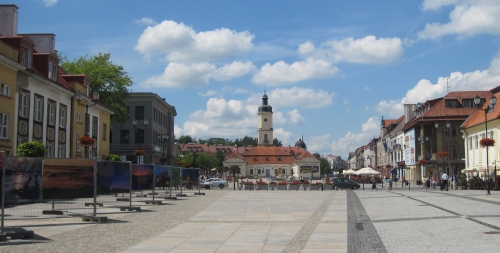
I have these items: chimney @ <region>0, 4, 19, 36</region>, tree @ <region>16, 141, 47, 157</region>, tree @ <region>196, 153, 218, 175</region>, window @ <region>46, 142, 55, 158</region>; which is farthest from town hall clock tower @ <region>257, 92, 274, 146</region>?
tree @ <region>16, 141, 47, 157</region>

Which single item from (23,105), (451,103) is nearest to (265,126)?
(451,103)

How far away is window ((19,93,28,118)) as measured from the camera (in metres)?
34.5

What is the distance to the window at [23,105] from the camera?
34.5 metres

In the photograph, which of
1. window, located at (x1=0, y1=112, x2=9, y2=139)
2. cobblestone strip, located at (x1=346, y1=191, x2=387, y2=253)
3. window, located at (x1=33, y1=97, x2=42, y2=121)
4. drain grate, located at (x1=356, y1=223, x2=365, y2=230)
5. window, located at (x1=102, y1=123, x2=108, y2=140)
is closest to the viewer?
cobblestone strip, located at (x1=346, y1=191, x2=387, y2=253)

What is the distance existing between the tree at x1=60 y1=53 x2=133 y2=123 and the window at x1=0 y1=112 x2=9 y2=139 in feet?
80.2

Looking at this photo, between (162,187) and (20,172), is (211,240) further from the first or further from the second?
(162,187)

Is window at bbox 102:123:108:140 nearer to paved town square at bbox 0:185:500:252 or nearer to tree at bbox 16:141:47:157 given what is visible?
tree at bbox 16:141:47:157

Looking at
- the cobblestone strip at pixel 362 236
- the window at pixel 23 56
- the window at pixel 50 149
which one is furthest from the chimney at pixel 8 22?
the cobblestone strip at pixel 362 236

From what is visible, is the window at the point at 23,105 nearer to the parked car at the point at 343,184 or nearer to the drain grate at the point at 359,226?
the drain grate at the point at 359,226

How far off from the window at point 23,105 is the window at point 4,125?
90.5 inches

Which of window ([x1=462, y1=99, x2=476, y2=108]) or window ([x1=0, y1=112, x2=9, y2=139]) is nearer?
window ([x1=0, y1=112, x2=9, y2=139])

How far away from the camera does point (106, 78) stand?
2258 inches

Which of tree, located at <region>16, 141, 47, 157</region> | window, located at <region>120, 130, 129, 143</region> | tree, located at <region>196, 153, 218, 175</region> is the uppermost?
window, located at <region>120, 130, 129, 143</region>

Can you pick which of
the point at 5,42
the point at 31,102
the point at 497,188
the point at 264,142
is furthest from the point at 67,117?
the point at 264,142
